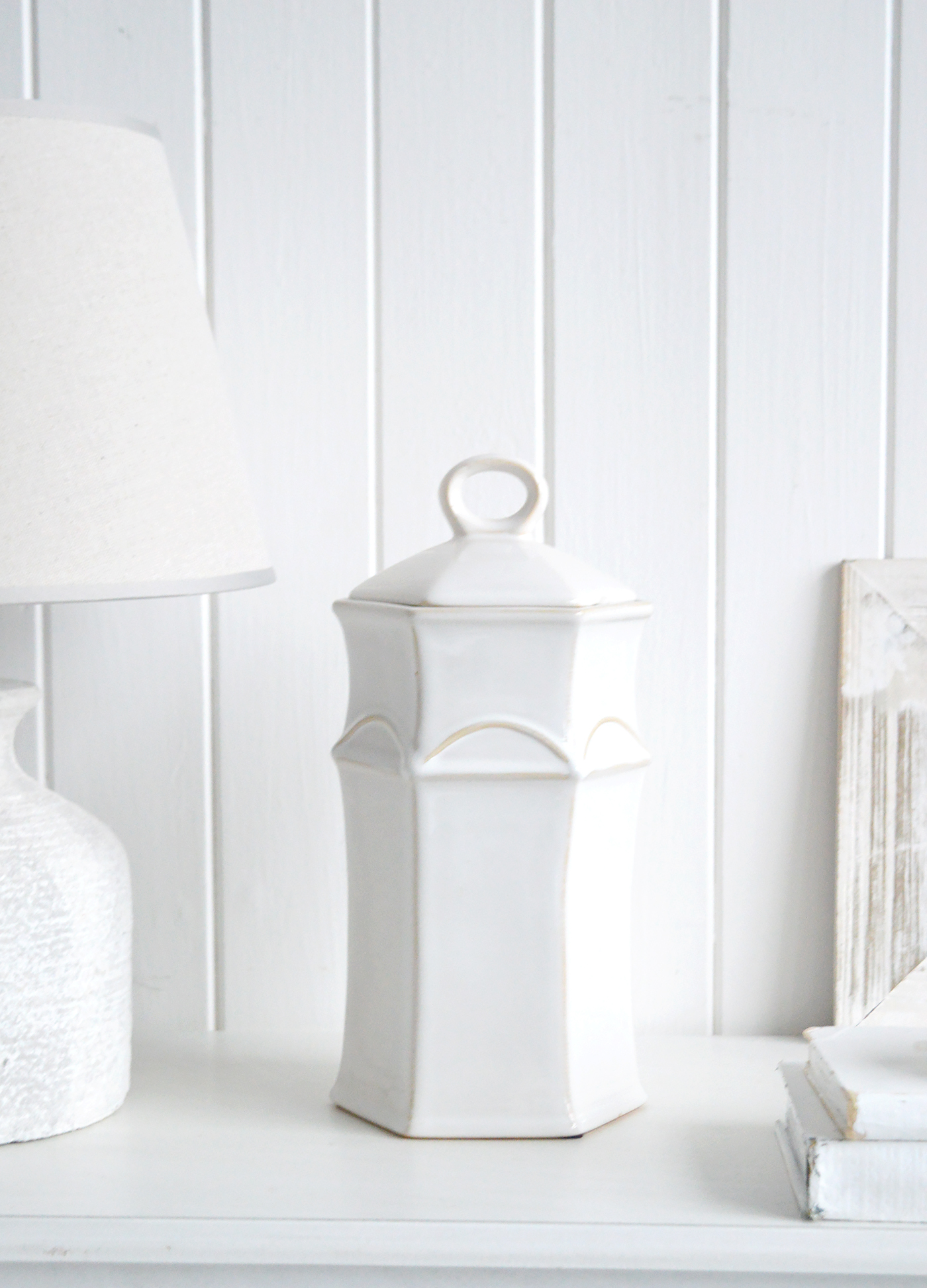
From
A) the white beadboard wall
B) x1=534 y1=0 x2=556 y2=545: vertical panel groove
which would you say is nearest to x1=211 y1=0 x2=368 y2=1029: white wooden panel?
the white beadboard wall

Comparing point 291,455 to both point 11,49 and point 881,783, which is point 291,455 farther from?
point 881,783

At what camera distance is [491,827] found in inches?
28.2

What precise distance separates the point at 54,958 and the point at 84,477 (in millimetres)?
277

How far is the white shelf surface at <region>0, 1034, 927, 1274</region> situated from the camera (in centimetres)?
62

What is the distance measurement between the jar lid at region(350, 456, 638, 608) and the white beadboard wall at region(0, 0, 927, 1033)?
0.18m

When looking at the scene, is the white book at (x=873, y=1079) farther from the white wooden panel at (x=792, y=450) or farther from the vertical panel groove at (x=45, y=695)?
the vertical panel groove at (x=45, y=695)

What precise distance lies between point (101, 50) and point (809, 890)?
83 centimetres

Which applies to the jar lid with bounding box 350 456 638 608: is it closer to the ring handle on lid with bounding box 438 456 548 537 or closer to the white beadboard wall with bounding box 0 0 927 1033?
the ring handle on lid with bounding box 438 456 548 537

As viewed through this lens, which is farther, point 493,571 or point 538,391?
point 538,391

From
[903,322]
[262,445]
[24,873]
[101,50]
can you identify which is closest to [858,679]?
[903,322]

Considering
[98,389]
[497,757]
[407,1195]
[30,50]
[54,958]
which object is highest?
[30,50]

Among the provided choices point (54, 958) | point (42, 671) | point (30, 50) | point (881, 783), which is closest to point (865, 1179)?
point (881, 783)

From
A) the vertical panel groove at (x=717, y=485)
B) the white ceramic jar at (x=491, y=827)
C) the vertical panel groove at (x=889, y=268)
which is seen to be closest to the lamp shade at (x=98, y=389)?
the white ceramic jar at (x=491, y=827)

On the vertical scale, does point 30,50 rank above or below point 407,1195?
above
